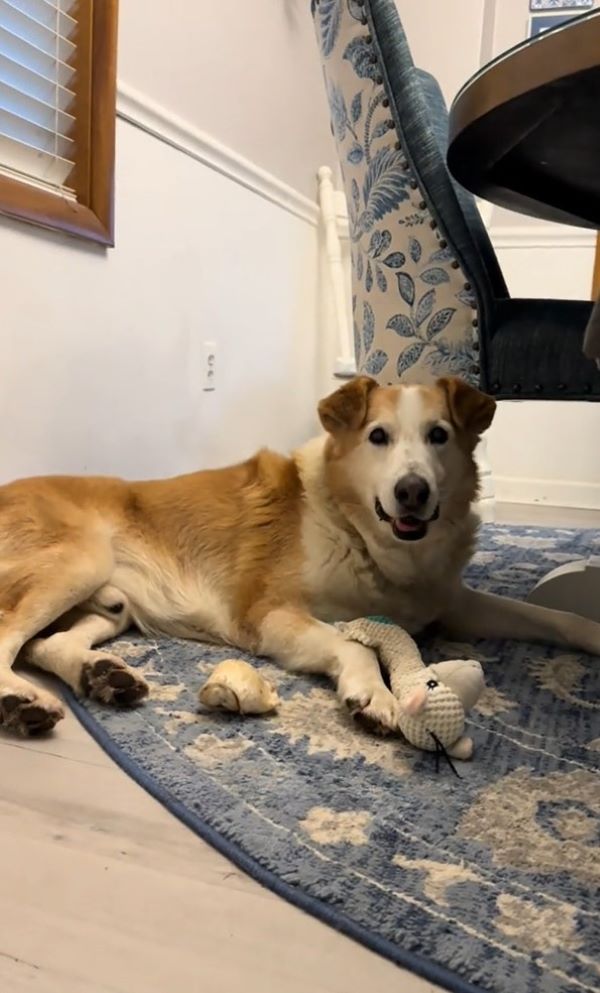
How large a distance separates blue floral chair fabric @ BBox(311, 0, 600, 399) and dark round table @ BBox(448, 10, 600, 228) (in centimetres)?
14

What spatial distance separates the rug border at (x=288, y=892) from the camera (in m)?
0.79

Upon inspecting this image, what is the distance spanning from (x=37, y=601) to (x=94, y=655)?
0.18 meters

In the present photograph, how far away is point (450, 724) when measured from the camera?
1201 millimetres

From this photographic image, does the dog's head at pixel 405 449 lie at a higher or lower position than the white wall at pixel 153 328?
lower

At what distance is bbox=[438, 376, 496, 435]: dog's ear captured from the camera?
67.2 inches

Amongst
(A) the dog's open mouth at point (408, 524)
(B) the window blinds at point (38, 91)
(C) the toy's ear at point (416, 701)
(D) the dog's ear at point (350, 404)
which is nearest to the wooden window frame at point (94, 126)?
(B) the window blinds at point (38, 91)

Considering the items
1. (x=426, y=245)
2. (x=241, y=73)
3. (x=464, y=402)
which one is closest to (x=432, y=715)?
(x=464, y=402)

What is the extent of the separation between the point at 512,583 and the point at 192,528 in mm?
989

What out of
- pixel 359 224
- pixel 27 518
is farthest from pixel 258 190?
pixel 27 518

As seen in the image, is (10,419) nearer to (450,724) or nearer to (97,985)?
(450,724)

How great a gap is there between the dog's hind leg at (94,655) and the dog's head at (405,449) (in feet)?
1.75

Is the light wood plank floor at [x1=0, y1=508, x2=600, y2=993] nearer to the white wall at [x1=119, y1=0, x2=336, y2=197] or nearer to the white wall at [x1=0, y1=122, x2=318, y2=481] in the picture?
the white wall at [x1=0, y1=122, x2=318, y2=481]

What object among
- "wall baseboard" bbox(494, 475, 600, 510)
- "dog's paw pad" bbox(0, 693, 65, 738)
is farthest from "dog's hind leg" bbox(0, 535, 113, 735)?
"wall baseboard" bbox(494, 475, 600, 510)

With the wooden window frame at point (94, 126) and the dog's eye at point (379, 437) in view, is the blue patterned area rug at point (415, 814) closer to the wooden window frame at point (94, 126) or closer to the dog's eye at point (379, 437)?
the dog's eye at point (379, 437)
